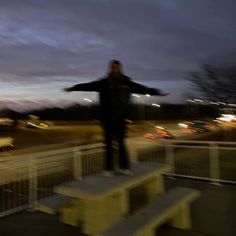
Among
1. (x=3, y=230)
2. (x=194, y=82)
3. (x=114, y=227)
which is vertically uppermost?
(x=194, y=82)

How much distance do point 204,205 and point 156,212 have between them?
2.00 m

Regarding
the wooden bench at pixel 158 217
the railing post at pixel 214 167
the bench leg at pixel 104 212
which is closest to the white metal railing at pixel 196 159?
the railing post at pixel 214 167

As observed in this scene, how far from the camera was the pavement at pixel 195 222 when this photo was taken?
5.73 metres

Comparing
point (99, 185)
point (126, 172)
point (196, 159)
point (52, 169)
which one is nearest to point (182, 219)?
point (126, 172)

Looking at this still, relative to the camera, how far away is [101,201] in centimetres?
528

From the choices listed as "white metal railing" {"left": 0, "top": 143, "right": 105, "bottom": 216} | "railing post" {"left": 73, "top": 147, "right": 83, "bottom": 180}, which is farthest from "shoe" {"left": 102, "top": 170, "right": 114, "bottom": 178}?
"railing post" {"left": 73, "top": 147, "right": 83, "bottom": 180}

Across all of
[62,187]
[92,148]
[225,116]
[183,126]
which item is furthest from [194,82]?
[62,187]

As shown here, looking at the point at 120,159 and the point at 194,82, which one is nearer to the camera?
the point at 120,159

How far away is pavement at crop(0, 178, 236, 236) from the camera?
226 inches

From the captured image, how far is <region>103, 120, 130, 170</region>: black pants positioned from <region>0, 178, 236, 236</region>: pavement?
1.13 meters

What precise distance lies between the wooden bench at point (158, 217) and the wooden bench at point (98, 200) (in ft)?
1.24

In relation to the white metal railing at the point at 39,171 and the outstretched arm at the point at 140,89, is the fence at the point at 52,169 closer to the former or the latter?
the white metal railing at the point at 39,171

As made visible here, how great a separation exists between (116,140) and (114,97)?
731 millimetres

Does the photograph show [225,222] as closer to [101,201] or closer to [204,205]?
[204,205]
